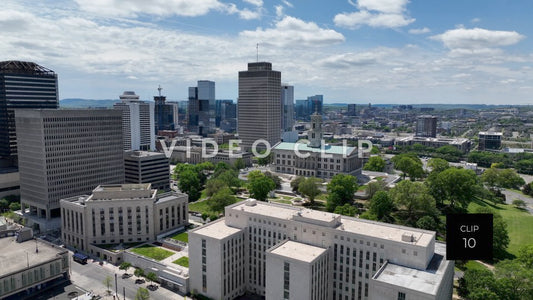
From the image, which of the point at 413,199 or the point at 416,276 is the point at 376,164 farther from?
the point at 416,276

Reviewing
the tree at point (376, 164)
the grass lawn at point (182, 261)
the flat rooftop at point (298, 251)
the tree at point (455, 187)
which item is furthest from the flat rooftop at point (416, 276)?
the tree at point (376, 164)

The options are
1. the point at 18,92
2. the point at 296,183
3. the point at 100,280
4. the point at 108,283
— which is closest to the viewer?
the point at 108,283

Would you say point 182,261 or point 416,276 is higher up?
point 416,276

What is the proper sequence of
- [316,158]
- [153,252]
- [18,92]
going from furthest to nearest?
[316,158], [18,92], [153,252]

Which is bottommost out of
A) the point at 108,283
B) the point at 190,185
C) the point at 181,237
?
the point at 108,283

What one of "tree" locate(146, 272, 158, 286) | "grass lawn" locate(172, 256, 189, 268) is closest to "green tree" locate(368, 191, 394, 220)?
"grass lawn" locate(172, 256, 189, 268)

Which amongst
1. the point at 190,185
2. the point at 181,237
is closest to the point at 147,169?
the point at 190,185

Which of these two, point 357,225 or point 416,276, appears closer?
point 416,276

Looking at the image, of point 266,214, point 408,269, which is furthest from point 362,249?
point 266,214
